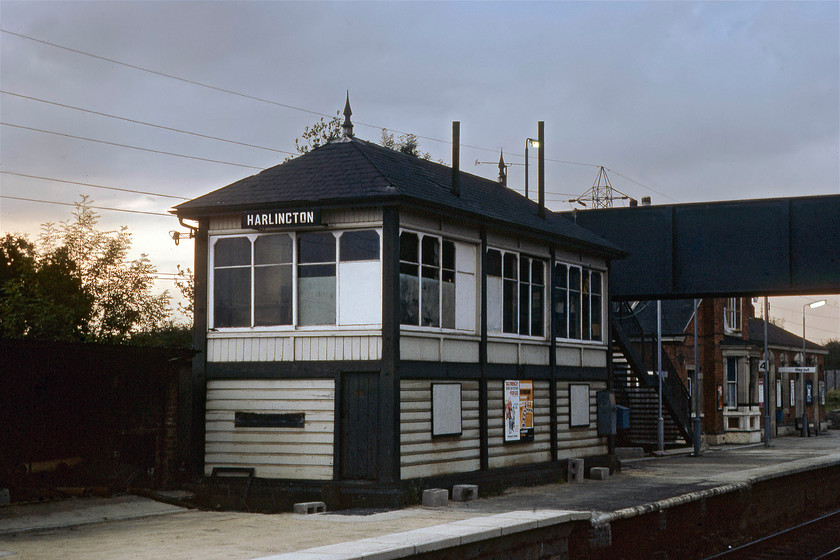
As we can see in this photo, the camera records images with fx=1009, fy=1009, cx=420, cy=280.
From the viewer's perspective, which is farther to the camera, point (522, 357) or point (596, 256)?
point (596, 256)

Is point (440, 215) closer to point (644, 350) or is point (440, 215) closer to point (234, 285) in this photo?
point (234, 285)

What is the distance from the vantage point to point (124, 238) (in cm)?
4284

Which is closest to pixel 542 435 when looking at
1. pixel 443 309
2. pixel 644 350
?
pixel 443 309

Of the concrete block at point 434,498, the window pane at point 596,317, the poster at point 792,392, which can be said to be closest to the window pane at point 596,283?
the window pane at point 596,317

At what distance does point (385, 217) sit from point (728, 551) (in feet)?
25.1

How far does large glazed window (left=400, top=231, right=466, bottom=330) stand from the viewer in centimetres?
1638

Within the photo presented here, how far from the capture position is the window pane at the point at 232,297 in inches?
672

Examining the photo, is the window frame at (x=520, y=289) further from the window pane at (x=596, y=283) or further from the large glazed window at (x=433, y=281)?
the window pane at (x=596, y=283)

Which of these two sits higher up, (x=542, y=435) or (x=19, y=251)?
(x=19, y=251)

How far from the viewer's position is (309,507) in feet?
49.0

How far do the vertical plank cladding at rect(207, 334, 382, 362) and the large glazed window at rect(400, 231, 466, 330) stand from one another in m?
0.81

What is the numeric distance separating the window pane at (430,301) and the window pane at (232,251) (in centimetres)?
301

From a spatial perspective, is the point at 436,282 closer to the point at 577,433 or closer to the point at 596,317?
the point at 577,433

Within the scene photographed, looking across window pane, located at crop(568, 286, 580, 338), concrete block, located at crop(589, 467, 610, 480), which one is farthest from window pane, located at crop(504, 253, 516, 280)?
concrete block, located at crop(589, 467, 610, 480)
